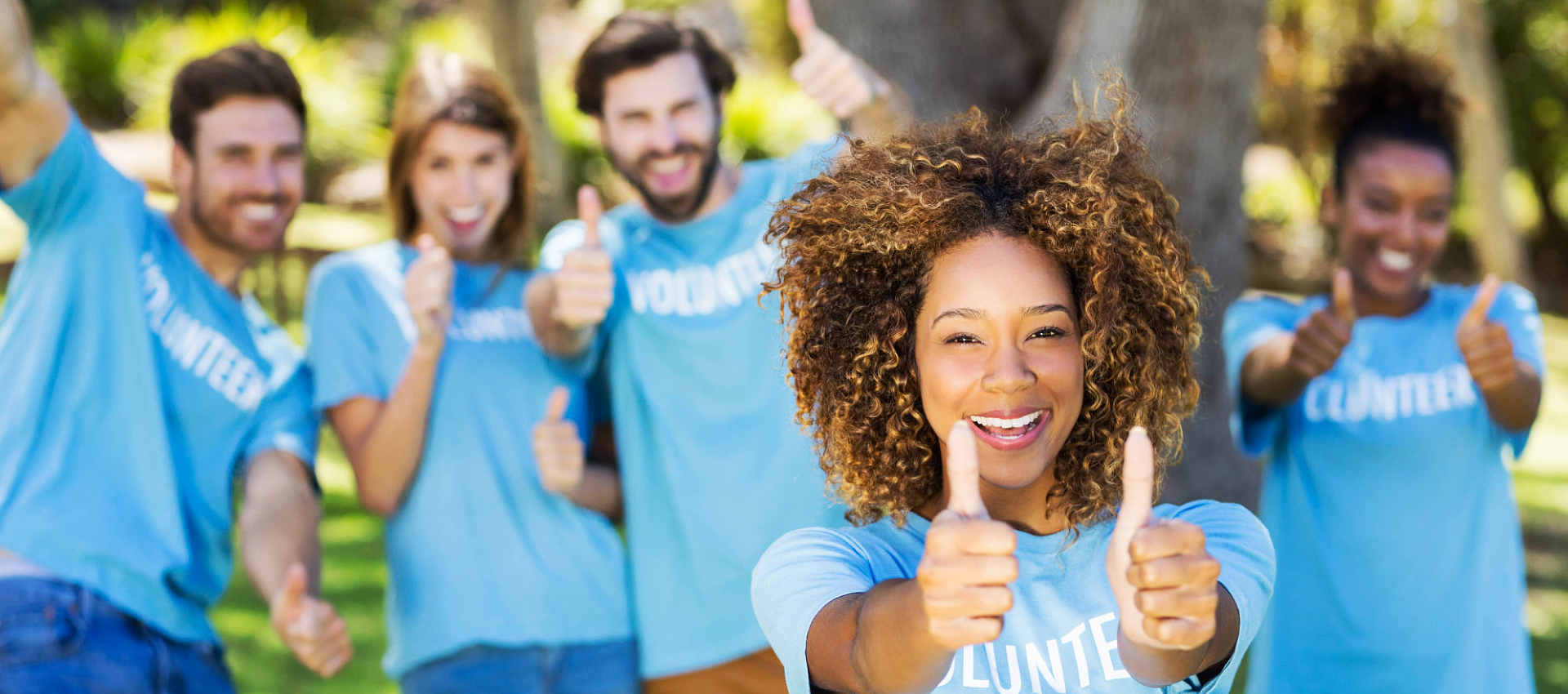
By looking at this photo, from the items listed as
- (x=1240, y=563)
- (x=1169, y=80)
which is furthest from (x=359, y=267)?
(x=1169, y=80)

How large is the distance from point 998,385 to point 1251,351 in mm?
1396

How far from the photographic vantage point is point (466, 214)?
332 centimetres

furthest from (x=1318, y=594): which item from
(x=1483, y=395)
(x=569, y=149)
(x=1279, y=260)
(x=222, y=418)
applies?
(x=1279, y=260)

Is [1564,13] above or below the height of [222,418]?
above

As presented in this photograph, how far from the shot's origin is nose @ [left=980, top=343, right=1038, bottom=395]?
1886 millimetres

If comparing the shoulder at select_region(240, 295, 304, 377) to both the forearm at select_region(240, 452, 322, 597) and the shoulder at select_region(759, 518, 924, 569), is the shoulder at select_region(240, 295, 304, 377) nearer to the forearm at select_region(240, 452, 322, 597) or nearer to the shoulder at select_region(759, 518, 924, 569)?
the forearm at select_region(240, 452, 322, 597)

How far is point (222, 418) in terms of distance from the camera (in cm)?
299

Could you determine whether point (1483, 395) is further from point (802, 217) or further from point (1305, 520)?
point (802, 217)

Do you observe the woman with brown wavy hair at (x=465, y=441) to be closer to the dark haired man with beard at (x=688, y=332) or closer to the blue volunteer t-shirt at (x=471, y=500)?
the blue volunteer t-shirt at (x=471, y=500)

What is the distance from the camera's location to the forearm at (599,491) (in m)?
3.20

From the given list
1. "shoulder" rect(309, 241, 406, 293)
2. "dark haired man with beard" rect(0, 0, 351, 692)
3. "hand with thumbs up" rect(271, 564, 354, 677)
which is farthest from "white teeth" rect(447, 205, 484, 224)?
"hand with thumbs up" rect(271, 564, 354, 677)

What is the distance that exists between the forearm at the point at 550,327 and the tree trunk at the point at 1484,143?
9.54 metres

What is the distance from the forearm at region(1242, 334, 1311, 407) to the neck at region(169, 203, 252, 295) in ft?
7.77

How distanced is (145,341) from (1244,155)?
156 inches
